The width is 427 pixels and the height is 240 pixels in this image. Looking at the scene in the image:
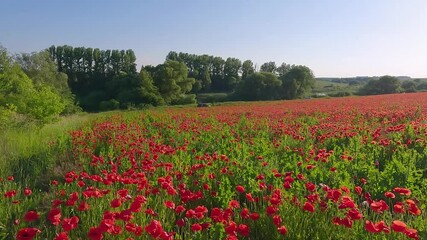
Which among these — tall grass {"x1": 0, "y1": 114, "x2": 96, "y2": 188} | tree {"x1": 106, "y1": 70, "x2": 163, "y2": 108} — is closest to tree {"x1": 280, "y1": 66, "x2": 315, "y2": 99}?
tree {"x1": 106, "y1": 70, "x2": 163, "y2": 108}

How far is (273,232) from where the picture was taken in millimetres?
3668

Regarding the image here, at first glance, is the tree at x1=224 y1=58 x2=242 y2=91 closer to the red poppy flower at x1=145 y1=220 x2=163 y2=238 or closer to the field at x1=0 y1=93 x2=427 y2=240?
the field at x1=0 y1=93 x2=427 y2=240

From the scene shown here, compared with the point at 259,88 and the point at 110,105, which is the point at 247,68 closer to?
the point at 259,88

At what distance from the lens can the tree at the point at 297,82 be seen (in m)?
68.8

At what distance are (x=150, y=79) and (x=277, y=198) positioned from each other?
59294 millimetres

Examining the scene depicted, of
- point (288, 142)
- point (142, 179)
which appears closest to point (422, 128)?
point (288, 142)

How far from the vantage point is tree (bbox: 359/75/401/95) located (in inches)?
2640

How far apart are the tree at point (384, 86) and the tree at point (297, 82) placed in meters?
10.2

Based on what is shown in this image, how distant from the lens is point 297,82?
70188 mm

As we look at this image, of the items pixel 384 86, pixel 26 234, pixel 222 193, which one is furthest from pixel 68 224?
pixel 384 86

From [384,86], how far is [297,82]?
16.3m

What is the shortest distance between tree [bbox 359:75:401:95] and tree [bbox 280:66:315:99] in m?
10.2

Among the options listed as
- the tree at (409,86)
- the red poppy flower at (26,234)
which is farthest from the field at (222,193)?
the tree at (409,86)

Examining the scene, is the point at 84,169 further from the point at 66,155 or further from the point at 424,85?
the point at 424,85
